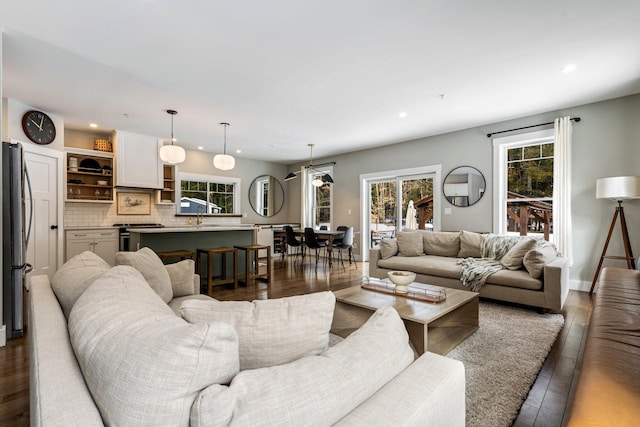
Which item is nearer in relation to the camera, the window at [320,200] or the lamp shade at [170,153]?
the lamp shade at [170,153]

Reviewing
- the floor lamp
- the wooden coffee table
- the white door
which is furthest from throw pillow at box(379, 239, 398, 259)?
the white door

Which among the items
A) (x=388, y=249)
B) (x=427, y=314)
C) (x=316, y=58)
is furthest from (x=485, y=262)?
(x=316, y=58)

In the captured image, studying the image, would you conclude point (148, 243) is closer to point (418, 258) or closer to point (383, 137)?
point (418, 258)

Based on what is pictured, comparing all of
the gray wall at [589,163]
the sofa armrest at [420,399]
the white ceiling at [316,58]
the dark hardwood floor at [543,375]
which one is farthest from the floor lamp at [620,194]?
the sofa armrest at [420,399]

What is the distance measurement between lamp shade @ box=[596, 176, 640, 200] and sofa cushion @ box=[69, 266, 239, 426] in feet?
15.4

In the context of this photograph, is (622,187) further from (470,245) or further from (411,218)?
(411,218)

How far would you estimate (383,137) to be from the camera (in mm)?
6070

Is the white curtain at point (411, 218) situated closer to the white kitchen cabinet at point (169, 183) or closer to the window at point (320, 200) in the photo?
the window at point (320, 200)

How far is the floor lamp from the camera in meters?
3.55

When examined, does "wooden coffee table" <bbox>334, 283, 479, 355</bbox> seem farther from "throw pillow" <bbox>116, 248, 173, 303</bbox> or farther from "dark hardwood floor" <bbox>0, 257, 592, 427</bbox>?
"throw pillow" <bbox>116, 248, 173, 303</bbox>

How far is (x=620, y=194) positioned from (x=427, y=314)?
319cm

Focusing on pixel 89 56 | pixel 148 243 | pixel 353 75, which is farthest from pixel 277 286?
pixel 89 56

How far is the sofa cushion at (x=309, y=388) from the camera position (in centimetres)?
61

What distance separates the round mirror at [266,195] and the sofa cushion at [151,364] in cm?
760
